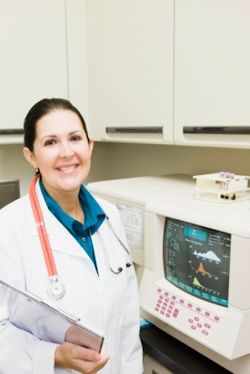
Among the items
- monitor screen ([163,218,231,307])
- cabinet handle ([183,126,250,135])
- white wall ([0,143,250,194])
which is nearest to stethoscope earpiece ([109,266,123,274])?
monitor screen ([163,218,231,307])

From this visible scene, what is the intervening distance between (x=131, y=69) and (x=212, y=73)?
1.32 ft

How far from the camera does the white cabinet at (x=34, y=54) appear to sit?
153 cm

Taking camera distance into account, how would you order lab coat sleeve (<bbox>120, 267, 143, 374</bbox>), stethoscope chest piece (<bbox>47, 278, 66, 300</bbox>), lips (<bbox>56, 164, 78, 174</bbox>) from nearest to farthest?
stethoscope chest piece (<bbox>47, 278, 66, 300</bbox>) → lips (<bbox>56, 164, 78, 174</bbox>) → lab coat sleeve (<bbox>120, 267, 143, 374</bbox>)

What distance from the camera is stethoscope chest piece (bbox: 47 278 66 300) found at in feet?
3.07

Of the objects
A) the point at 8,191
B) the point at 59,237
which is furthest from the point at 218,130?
the point at 8,191

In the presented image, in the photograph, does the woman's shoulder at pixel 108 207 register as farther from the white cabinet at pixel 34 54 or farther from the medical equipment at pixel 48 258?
the white cabinet at pixel 34 54

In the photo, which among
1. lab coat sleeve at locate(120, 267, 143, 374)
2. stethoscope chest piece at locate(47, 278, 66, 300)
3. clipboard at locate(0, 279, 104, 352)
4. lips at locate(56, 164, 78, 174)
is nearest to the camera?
clipboard at locate(0, 279, 104, 352)

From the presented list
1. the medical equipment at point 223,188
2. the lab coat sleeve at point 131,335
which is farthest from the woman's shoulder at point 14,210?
the medical equipment at point 223,188

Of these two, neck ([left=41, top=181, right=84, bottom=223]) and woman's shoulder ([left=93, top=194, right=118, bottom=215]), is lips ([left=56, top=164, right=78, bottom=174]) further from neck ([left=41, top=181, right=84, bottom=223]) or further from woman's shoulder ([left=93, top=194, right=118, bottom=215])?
woman's shoulder ([left=93, top=194, right=118, bottom=215])

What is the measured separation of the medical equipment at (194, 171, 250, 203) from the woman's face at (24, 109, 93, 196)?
33 centimetres

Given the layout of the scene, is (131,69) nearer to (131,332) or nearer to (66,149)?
(66,149)

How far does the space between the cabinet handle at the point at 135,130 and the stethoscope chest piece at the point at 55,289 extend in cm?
65

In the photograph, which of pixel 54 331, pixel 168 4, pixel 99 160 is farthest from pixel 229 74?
pixel 99 160

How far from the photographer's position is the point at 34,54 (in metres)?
1.58
